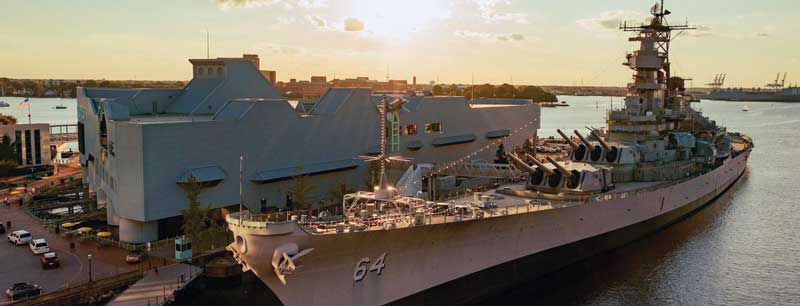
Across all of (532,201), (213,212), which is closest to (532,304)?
(532,201)

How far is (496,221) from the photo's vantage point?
799 inches

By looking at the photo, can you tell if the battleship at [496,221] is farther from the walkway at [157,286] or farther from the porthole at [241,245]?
the walkway at [157,286]

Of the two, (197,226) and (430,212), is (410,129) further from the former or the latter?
(430,212)

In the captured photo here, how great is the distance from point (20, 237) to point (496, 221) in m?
19.9

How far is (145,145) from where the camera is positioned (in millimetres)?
23891

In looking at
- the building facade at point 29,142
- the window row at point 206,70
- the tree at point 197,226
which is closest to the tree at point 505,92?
the building facade at point 29,142

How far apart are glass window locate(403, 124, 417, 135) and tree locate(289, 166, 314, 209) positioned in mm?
8451

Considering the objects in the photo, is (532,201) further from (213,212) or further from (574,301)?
(213,212)

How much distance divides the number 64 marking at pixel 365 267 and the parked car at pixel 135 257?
979 cm

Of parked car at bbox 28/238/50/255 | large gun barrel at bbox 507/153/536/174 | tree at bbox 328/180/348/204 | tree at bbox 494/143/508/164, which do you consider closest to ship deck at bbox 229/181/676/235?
large gun barrel at bbox 507/153/536/174

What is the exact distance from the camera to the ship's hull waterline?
1659cm

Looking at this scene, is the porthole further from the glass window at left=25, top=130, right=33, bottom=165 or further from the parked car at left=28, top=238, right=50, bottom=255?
the glass window at left=25, top=130, right=33, bottom=165

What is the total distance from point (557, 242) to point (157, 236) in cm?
1680

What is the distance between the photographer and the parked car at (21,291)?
17875 mm
